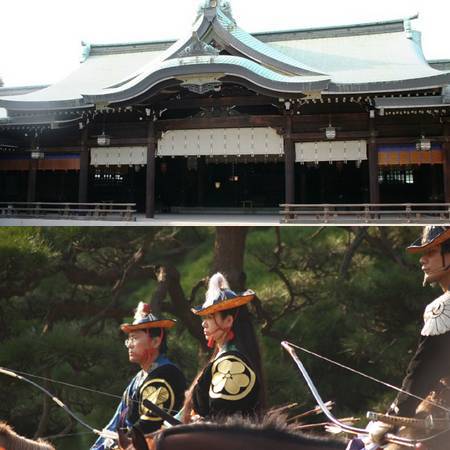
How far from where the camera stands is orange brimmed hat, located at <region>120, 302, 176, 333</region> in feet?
17.4

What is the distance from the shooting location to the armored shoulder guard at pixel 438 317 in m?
4.46

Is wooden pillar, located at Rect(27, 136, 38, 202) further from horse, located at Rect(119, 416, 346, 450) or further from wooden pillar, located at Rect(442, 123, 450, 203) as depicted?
wooden pillar, located at Rect(442, 123, 450, 203)

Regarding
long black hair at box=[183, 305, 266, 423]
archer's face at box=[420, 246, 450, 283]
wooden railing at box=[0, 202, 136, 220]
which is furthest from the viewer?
wooden railing at box=[0, 202, 136, 220]

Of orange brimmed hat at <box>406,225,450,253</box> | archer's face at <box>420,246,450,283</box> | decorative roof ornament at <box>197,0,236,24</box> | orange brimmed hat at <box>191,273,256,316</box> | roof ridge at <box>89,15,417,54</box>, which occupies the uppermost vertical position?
roof ridge at <box>89,15,417,54</box>

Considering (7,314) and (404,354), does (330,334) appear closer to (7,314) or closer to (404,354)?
(404,354)

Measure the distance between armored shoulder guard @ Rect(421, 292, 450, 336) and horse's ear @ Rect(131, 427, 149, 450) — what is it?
3.10 m

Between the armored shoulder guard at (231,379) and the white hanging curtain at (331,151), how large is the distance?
690cm

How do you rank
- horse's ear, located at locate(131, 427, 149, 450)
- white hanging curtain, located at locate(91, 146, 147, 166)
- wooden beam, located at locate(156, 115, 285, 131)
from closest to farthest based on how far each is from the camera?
horse's ear, located at locate(131, 427, 149, 450)
wooden beam, located at locate(156, 115, 285, 131)
white hanging curtain, located at locate(91, 146, 147, 166)

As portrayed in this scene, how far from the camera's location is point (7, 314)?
19.5 feet

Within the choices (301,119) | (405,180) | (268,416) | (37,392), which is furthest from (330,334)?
(405,180)

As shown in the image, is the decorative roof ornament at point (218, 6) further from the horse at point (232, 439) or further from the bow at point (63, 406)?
the horse at point (232, 439)

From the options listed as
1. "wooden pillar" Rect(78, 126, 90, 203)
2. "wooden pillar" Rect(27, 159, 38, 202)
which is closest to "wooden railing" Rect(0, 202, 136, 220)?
"wooden pillar" Rect(27, 159, 38, 202)

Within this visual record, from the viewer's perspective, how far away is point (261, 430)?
13.9ft

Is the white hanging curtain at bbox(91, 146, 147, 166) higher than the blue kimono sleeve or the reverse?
higher
